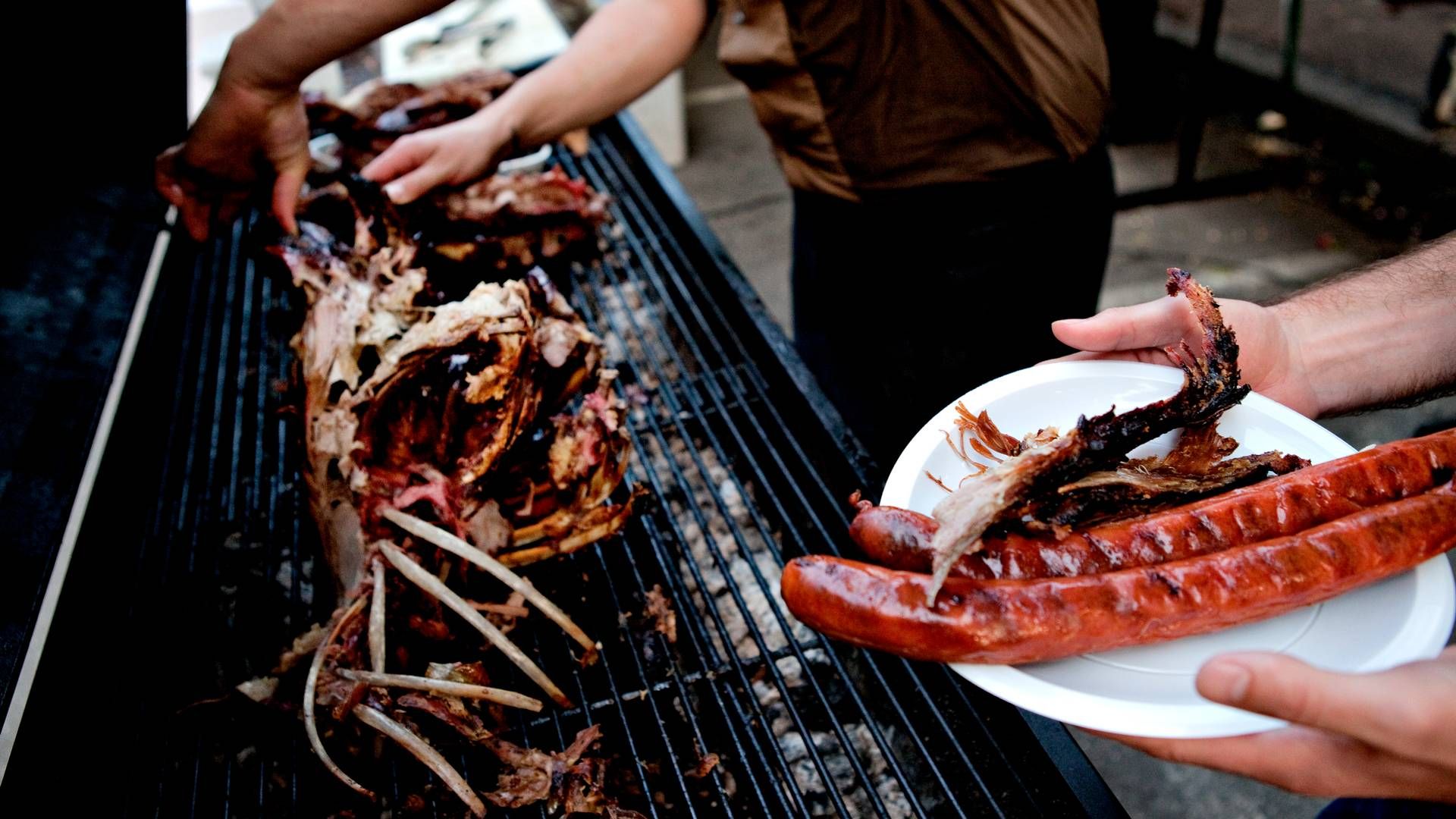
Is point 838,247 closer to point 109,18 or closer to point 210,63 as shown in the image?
point 109,18

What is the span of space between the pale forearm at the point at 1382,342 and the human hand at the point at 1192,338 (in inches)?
1.4

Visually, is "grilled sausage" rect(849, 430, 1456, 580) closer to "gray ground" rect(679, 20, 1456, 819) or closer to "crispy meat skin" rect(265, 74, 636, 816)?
"crispy meat skin" rect(265, 74, 636, 816)

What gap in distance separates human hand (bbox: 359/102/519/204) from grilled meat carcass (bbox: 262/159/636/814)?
71 cm

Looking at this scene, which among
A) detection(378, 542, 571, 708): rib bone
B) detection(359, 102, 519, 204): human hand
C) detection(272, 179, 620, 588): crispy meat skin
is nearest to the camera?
detection(378, 542, 571, 708): rib bone

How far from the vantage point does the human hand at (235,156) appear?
106 inches

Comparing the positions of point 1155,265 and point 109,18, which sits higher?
point 109,18

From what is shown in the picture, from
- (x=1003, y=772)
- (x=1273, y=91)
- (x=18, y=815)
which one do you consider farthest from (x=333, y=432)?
(x=1273, y=91)

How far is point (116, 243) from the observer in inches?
115

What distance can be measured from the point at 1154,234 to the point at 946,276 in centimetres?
376

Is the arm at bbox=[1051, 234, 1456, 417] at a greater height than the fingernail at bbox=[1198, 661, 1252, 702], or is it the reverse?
the fingernail at bbox=[1198, 661, 1252, 702]

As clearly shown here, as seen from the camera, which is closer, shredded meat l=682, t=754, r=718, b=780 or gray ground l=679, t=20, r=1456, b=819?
shredded meat l=682, t=754, r=718, b=780

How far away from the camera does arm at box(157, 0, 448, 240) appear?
8.13 feet

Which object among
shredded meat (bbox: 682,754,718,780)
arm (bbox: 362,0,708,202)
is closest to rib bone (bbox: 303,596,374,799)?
shredded meat (bbox: 682,754,718,780)

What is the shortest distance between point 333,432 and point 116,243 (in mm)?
1516
